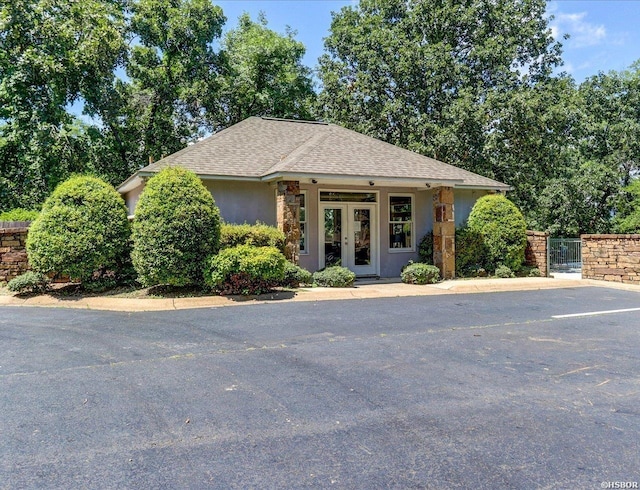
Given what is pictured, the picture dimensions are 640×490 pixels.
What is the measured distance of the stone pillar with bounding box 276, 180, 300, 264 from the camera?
12.3 meters

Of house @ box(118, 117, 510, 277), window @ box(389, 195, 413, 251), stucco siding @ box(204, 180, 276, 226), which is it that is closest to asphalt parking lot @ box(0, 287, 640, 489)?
house @ box(118, 117, 510, 277)

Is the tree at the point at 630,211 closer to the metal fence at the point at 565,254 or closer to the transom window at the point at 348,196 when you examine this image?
the metal fence at the point at 565,254

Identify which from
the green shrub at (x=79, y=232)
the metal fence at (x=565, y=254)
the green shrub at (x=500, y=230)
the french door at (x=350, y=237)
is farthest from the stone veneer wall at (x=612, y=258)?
the green shrub at (x=79, y=232)

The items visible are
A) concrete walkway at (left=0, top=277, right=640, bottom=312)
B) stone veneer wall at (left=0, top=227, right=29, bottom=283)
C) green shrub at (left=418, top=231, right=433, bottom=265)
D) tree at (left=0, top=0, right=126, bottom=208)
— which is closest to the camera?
concrete walkway at (left=0, top=277, right=640, bottom=312)

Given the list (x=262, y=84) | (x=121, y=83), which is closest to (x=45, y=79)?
(x=121, y=83)

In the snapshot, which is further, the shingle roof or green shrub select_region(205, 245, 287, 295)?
the shingle roof

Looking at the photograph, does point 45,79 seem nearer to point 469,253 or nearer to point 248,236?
point 248,236

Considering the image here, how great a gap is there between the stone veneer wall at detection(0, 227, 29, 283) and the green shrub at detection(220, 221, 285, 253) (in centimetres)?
508

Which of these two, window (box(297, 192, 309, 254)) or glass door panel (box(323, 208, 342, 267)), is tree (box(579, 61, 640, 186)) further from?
window (box(297, 192, 309, 254))

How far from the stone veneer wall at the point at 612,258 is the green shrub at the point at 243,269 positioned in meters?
11.0

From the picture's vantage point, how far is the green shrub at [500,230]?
14.6 m

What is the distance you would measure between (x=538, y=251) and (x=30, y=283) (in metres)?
14.5

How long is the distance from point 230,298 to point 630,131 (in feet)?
85.6

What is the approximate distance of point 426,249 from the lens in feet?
48.9
